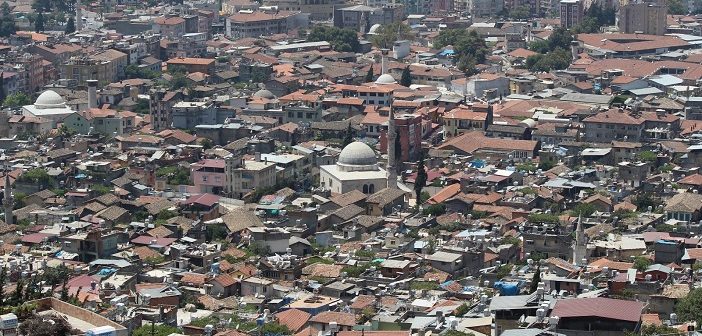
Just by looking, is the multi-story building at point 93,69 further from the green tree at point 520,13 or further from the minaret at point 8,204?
the green tree at point 520,13

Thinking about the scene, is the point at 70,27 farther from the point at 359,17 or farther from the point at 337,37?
the point at 359,17

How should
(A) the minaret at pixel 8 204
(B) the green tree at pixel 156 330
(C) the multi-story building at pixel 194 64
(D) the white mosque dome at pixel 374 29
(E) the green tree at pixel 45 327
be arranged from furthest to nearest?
(D) the white mosque dome at pixel 374 29 < (C) the multi-story building at pixel 194 64 < (A) the minaret at pixel 8 204 < (B) the green tree at pixel 156 330 < (E) the green tree at pixel 45 327

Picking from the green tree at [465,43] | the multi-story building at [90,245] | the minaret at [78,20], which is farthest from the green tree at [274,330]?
the minaret at [78,20]

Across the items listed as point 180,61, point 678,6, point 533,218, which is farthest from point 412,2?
point 533,218

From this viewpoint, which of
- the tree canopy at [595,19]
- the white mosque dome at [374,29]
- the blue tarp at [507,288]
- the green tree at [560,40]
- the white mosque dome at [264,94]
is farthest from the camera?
the tree canopy at [595,19]

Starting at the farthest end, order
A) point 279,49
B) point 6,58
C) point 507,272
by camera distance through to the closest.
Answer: point 279,49 < point 6,58 < point 507,272

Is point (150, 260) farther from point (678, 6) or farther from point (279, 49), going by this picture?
point (678, 6)

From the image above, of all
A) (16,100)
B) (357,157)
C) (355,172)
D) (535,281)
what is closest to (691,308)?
(535,281)
